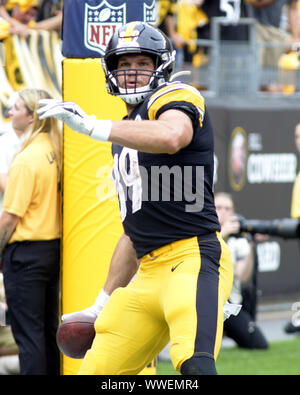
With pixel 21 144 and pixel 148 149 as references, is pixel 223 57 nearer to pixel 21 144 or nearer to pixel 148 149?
pixel 21 144

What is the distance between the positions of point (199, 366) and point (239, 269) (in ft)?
13.7

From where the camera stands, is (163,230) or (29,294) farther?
(29,294)

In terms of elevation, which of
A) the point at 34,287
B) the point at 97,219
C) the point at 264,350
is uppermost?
the point at 97,219

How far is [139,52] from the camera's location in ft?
12.2

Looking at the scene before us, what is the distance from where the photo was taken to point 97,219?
189 inches

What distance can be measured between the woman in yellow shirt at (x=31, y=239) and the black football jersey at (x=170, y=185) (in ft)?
5.12

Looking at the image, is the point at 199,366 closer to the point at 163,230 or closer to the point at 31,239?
the point at 163,230

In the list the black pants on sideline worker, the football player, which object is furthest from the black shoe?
the football player

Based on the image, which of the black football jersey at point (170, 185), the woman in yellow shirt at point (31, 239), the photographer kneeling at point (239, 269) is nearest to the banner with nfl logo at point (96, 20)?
the woman in yellow shirt at point (31, 239)

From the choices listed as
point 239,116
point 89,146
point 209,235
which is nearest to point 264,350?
point 239,116

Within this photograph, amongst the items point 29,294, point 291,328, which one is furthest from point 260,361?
point 29,294

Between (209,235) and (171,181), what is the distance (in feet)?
0.97

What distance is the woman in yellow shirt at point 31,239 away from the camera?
16.9 ft

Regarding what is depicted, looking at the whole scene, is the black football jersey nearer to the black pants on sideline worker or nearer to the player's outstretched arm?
the player's outstretched arm
